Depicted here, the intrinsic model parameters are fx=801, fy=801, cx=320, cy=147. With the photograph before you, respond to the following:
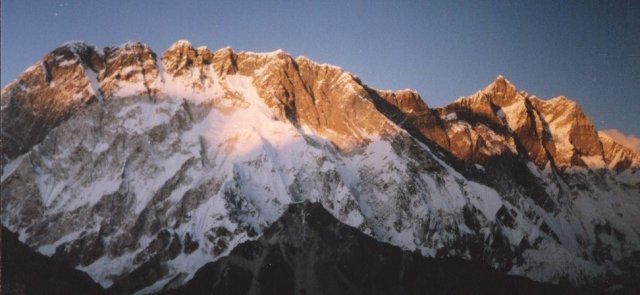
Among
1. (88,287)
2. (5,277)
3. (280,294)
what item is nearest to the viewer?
(5,277)

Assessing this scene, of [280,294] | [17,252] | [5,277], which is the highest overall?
Answer: [280,294]

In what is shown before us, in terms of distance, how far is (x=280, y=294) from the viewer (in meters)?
193

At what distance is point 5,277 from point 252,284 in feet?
343

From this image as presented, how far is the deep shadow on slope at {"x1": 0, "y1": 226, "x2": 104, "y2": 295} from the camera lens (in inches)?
3816

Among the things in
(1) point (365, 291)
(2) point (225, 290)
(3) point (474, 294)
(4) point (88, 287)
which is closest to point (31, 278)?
(4) point (88, 287)

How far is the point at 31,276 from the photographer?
10375 centimetres

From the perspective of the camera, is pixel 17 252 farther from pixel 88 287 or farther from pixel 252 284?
pixel 252 284

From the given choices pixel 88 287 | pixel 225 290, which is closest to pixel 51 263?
pixel 88 287

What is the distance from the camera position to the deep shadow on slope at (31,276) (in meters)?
96.9

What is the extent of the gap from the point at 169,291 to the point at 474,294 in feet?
246

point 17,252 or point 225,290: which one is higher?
point 225,290

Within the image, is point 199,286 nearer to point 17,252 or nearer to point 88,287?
point 88,287

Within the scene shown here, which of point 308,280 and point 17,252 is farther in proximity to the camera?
point 308,280

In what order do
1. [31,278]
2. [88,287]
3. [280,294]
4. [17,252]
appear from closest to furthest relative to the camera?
[31,278]
[17,252]
[88,287]
[280,294]
